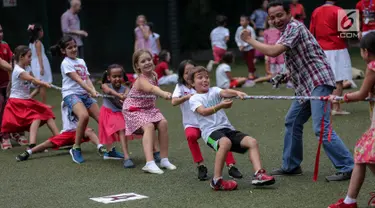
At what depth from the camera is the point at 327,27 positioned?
38.6ft

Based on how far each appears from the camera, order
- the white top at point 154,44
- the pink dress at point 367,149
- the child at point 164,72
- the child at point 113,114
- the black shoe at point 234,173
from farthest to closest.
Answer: the white top at point 154,44, the child at point 164,72, the child at point 113,114, the black shoe at point 234,173, the pink dress at point 367,149

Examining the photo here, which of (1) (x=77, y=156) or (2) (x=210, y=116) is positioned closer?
(2) (x=210, y=116)

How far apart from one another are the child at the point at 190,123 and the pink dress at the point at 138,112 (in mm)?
532

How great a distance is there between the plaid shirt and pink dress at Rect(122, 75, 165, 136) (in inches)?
74.6

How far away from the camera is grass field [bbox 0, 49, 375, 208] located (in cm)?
686

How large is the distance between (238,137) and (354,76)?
1008cm

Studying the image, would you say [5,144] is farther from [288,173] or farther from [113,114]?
[288,173]

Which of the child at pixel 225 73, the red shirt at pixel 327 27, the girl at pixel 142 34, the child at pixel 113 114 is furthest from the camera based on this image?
the girl at pixel 142 34

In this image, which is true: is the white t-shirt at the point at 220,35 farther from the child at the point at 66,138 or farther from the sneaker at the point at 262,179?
the sneaker at the point at 262,179

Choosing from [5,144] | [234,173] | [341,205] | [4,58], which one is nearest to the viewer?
[341,205]

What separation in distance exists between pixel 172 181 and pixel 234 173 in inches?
25.1

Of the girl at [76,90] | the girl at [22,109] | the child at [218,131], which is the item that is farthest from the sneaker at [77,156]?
the child at [218,131]

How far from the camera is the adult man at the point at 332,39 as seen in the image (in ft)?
38.5

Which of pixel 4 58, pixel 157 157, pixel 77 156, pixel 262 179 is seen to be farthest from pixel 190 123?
pixel 4 58
